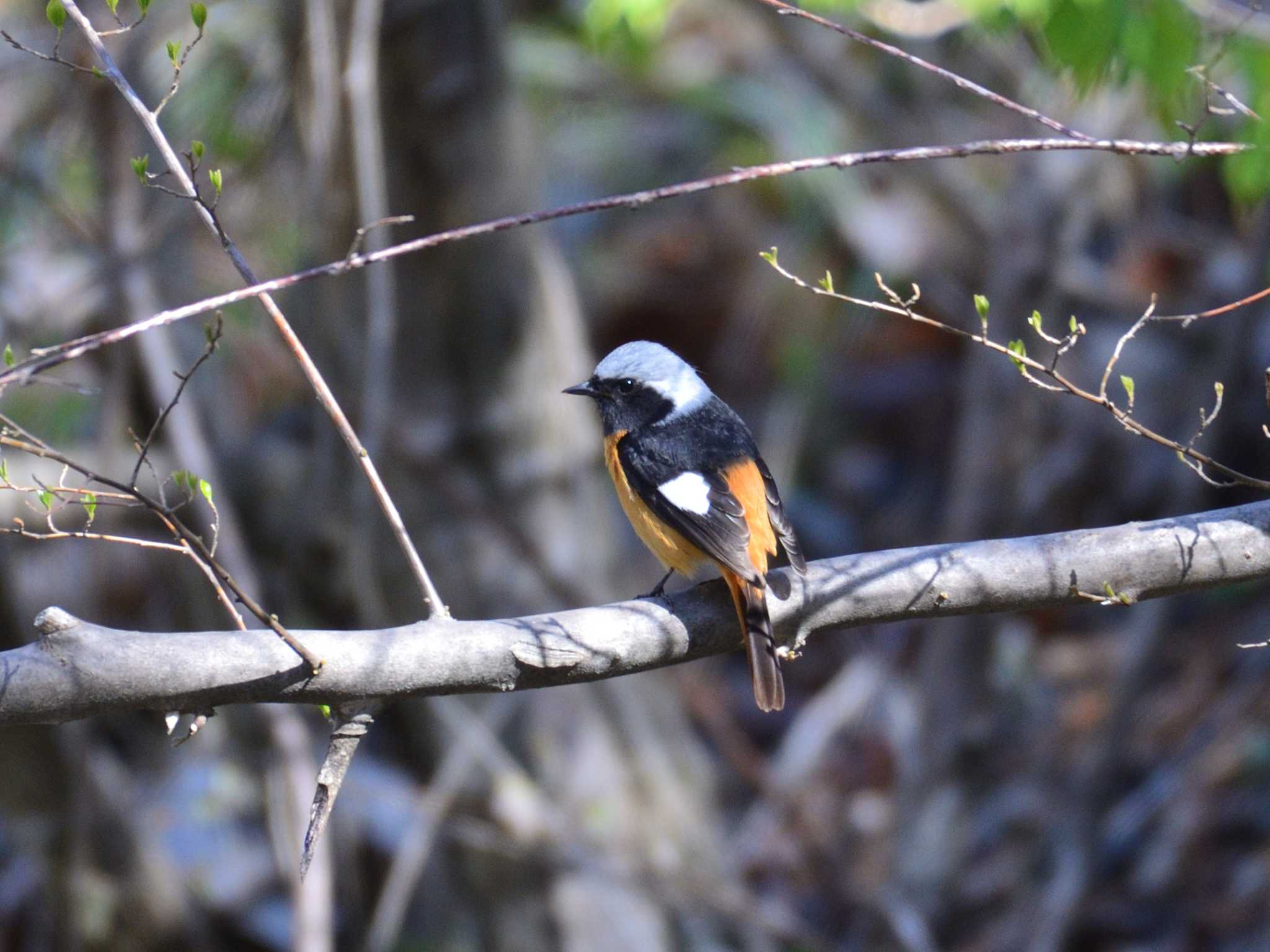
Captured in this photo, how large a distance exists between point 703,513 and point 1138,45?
1629mm

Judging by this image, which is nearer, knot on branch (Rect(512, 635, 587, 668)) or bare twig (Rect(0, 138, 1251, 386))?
bare twig (Rect(0, 138, 1251, 386))

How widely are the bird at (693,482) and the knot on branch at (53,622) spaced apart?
1.29 meters

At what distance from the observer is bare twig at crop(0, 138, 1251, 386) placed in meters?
1.68

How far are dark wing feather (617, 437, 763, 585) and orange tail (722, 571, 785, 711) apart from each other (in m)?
0.03

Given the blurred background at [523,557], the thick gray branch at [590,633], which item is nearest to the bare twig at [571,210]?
the thick gray branch at [590,633]

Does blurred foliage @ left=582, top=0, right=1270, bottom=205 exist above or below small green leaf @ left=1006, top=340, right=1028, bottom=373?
above

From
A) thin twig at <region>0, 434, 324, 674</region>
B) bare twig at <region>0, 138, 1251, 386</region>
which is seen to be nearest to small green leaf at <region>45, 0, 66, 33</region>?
bare twig at <region>0, 138, 1251, 386</region>

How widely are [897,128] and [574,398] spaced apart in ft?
9.53

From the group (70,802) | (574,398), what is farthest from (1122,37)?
(70,802)

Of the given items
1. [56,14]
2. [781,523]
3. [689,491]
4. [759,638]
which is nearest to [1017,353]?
[759,638]

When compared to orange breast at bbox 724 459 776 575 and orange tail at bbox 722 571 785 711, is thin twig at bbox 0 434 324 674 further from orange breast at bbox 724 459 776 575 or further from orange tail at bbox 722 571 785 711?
orange breast at bbox 724 459 776 575

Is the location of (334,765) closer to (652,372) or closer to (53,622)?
(53,622)

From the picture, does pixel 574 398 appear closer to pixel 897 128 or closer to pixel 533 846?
pixel 533 846

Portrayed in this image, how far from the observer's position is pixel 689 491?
3.26 meters
